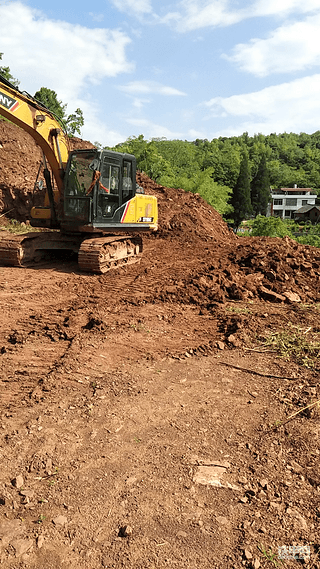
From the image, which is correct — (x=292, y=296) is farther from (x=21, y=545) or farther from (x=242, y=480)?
(x=21, y=545)

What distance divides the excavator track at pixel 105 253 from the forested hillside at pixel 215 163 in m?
18.7

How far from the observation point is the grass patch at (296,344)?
540 centimetres

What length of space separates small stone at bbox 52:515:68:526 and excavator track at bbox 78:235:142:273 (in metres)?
7.24

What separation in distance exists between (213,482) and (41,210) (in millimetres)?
9167

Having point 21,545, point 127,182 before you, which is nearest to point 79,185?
point 127,182

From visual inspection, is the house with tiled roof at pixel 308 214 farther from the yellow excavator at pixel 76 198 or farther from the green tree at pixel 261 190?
the yellow excavator at pixel 76 198

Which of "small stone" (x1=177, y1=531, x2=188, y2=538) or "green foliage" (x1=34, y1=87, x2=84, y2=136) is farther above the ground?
"green foliage" (x1=34, y1=87, x2=84, y2=136)

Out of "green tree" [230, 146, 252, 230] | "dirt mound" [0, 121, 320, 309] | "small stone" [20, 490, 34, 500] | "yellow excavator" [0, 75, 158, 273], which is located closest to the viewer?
"small stone" [20, 490, 34, 500]

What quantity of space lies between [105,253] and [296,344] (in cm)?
570

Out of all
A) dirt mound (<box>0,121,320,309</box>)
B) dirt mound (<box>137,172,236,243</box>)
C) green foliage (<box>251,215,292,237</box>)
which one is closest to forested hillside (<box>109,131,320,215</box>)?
green foliage (<box>251,215,292,237</box>)

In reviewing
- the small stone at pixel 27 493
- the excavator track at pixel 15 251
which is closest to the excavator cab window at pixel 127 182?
the excavator track at pixel 15 251

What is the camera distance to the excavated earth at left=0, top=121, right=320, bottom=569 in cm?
272

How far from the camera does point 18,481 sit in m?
3.20

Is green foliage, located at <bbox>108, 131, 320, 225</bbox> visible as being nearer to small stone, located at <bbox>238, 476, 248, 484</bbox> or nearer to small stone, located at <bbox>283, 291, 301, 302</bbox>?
small stone, located at <bbox>283, 291, 301, 302</bbox>
